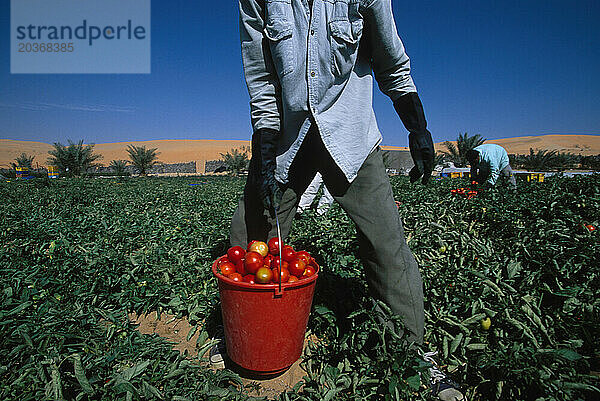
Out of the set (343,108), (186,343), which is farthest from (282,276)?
(186,343)

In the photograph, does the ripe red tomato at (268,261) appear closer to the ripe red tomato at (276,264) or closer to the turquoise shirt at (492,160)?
the ripe red tomato at (276,264)

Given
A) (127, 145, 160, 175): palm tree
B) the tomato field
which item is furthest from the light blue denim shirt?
(127, 145, 160, 175): palm tree

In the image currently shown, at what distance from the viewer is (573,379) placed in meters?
1.51

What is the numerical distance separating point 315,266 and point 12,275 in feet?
8.21

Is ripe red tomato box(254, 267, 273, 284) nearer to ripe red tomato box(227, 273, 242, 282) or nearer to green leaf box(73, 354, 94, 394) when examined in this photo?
ripe red tomato box(227, 273, 242, 282)

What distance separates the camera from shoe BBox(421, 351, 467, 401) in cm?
171

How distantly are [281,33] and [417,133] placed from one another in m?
0.91

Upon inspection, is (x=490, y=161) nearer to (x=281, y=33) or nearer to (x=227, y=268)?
(x=281, y=33)

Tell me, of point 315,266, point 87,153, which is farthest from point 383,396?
point 87,153

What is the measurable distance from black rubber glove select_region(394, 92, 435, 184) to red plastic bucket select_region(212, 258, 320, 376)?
850mm

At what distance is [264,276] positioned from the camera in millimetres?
1743

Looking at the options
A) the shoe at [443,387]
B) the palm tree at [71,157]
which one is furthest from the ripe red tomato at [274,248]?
the palm tree at [71,157]

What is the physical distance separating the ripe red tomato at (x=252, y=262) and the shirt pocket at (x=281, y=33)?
976mm

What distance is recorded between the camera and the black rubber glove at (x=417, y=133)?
1.91 meters
